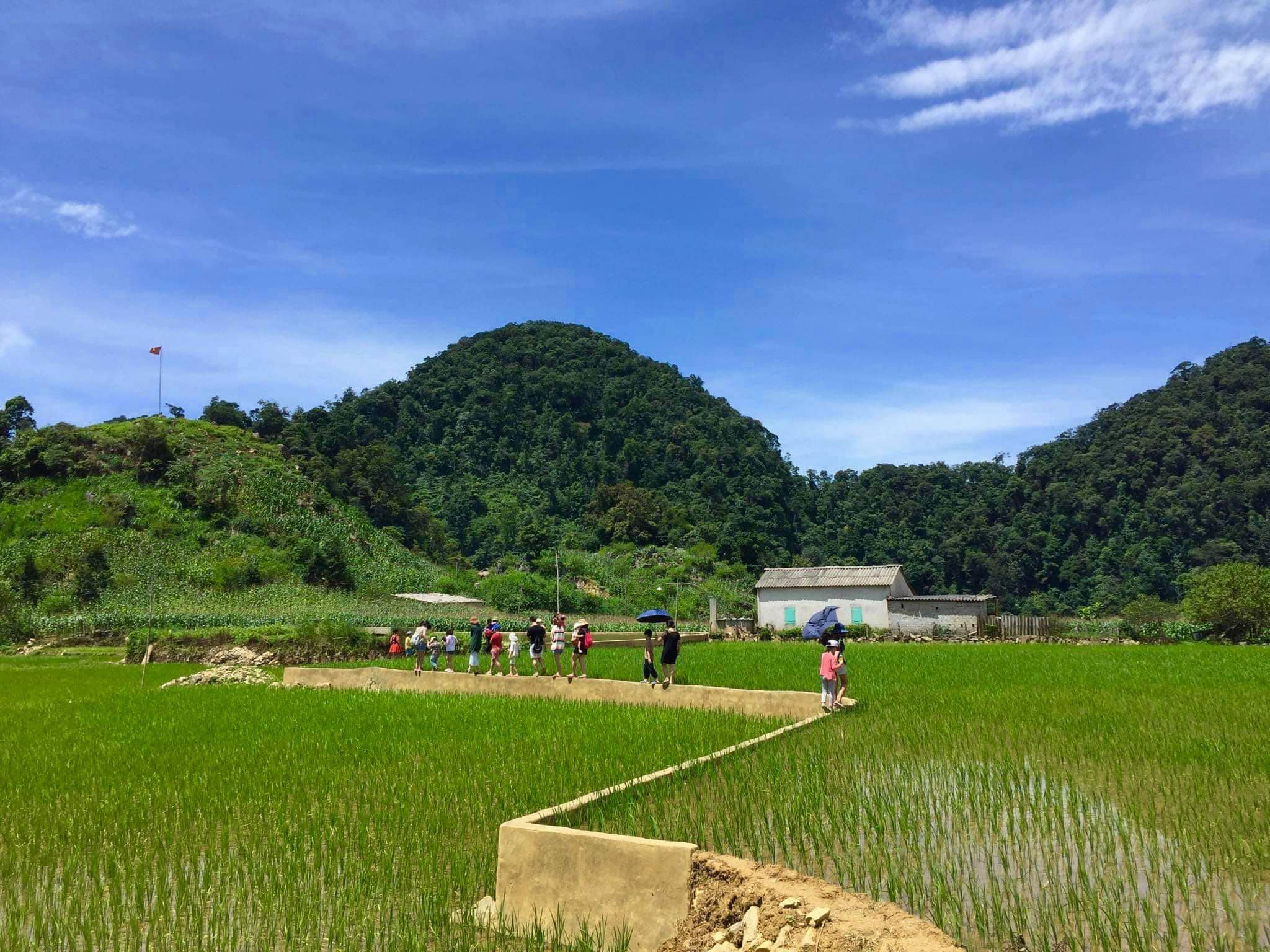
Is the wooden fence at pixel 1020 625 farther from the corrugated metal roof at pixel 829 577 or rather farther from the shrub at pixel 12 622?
the shrub at pixel 12 622

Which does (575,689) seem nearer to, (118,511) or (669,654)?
(669,654)

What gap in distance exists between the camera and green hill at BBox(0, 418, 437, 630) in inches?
1902

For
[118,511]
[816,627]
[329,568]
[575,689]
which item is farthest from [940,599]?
[118,511]

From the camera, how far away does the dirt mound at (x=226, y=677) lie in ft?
79.1

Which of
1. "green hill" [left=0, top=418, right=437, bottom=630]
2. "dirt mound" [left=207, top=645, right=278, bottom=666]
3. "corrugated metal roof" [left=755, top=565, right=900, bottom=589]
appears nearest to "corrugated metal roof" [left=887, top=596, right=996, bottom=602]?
"corrugated metal roof" [left=755, top=565, right=900, bottom=589]

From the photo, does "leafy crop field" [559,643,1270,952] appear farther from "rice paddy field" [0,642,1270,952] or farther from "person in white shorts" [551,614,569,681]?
"person in white shorts" [551,614,569,681]

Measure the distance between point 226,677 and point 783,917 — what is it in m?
22.6

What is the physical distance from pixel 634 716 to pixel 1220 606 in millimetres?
30389

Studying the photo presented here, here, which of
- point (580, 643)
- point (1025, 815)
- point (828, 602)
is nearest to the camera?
point (1025, 815)

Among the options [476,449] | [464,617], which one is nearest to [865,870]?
[464,617]

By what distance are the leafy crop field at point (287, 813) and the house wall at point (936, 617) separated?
33295 mm

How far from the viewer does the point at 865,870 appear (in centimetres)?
686

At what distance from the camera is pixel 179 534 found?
195 ft

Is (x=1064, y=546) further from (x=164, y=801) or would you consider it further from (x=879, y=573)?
(x=164, y=801)
